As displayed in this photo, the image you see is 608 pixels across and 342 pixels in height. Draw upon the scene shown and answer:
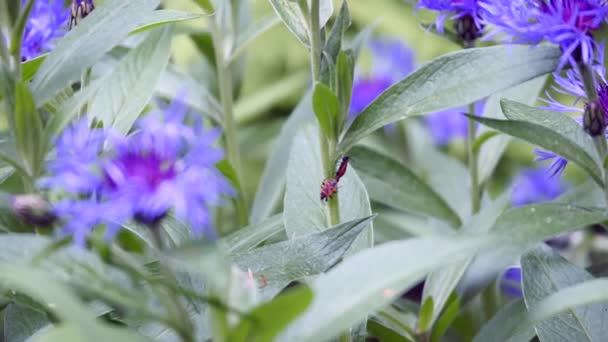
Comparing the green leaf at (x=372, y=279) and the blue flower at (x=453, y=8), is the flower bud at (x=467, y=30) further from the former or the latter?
the green leaf at (x=372, y=279)

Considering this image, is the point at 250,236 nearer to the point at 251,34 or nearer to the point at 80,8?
the point at 80,8

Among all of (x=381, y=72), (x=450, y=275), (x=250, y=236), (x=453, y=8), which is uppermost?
(x=453, y=8)

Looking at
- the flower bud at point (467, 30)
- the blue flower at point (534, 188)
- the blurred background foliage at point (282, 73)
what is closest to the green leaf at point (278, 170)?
the flower bud at point (467, 30)

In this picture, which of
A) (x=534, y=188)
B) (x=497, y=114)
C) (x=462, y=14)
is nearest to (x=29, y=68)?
(x=462, y=14)

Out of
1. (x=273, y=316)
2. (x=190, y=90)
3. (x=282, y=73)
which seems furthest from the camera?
(x=282, y=73)

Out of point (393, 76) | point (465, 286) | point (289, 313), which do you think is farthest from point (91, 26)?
point (393, 76)

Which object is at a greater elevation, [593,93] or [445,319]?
[593,93]

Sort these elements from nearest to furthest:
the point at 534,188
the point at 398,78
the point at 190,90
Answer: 1. the point at 190,90
2. the point at 534,188
3. the point at 398,78
